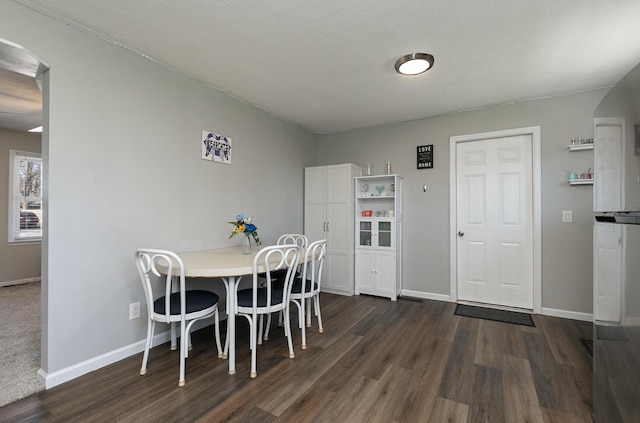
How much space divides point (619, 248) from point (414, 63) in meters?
1.97

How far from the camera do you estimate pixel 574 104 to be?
3.18 m

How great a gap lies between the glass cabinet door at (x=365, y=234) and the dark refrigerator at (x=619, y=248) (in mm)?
2797

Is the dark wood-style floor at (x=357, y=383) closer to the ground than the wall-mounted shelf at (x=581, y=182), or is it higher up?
closer to the ground

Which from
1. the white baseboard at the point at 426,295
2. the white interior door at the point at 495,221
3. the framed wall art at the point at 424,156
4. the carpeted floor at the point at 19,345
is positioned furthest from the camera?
the framed wall art at the point at 424,156

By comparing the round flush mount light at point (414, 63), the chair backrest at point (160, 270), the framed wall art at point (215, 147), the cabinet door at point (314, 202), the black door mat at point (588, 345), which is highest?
the round flush mount light at point (414, 63)

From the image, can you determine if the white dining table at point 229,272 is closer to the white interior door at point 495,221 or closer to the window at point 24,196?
the white interior door at point 495,221

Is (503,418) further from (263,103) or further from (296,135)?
(296,135)

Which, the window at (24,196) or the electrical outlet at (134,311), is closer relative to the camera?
the electrical outlet at (134,311)

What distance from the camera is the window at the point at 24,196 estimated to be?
4707 mm

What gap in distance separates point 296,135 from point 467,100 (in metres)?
2.30

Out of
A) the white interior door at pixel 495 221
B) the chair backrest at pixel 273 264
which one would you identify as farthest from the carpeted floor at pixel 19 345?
the white interior door at pixel 495 221

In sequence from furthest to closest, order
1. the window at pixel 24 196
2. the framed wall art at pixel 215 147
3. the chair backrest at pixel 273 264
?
1. the window at pixel 24 196
2. the framed wall art at pixel 215 147
3. the chair backrest at pixel 273 264

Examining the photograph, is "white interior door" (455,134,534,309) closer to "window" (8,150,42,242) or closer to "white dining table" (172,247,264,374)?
"white dining table" (172,247,264,374)

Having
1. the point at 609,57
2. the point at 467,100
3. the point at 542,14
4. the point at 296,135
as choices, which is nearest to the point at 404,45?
the point at 542,14
